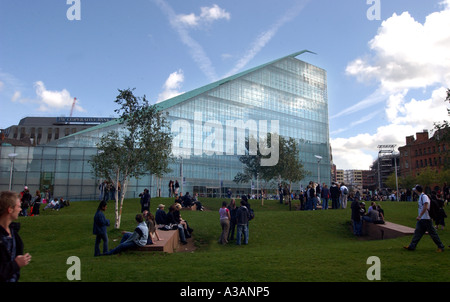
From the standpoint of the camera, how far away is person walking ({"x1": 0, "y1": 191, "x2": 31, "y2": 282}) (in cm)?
407

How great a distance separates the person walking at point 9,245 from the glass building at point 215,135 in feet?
113

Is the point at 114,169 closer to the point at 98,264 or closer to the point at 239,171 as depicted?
the point at 98,264

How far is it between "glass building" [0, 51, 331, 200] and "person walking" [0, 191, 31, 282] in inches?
1358

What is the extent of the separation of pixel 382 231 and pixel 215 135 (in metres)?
54.5

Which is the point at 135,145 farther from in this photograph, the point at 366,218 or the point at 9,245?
the point at 9,245

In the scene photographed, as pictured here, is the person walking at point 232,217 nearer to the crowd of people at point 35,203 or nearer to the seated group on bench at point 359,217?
the seated group on bench at point 359,217

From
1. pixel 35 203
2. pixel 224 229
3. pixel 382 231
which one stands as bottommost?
pixel 382 231

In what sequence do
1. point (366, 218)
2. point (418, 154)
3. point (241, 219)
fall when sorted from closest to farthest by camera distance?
point (241, 219) → point (366, 218) → point (418, 154)

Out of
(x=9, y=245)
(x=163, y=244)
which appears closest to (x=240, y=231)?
(x=163, y=244)

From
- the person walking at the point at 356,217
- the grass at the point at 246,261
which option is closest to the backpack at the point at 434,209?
the grass at the point at 246,261

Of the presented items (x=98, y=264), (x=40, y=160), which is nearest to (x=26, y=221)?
(x=98, y=264)

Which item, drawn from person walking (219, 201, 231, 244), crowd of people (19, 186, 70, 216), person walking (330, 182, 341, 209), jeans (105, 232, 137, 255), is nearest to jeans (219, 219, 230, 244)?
person walking (219, 201, 231, 244)

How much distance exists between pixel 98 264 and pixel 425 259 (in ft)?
28.9

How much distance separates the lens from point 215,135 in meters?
70.2
